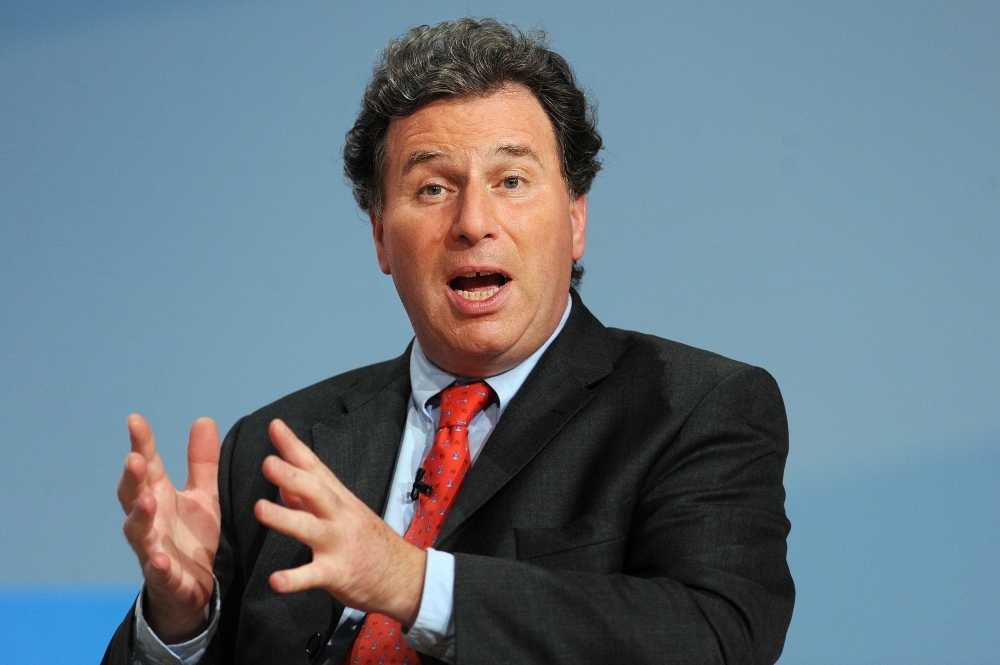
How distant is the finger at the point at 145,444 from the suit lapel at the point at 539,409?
1.52ft

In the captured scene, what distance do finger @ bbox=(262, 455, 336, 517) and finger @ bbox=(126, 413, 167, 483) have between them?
1.08 feet

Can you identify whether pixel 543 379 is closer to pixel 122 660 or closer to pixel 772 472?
pixel 772 472

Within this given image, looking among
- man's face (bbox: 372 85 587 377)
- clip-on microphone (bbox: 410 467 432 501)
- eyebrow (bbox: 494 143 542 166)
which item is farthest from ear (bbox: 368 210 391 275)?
clip-on microphone (bbox: 410 467 432 501)

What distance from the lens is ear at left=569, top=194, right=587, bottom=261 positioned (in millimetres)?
2377

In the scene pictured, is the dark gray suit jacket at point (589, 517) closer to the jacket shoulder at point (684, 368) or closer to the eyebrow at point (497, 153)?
the jacket shoulder at point (684, 368)

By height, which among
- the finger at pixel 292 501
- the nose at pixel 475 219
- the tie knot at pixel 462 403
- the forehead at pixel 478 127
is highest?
the forehead at pixel 478 127

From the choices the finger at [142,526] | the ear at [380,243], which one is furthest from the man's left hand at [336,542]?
the ear at [380,243]

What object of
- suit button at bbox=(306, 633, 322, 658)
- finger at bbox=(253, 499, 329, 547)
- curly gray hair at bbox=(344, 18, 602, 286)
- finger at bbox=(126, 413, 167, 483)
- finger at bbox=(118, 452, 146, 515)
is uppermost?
curly gray hair at bbox=(344, 18, 602, 286)

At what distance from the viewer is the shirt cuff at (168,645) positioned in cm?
186

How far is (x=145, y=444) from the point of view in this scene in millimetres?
1703

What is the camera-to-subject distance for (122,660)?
73.9 inches

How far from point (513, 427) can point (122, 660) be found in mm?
761

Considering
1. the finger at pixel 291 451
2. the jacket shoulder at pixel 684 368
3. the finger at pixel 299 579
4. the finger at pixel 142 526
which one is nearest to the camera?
the finger at pixel 299 579

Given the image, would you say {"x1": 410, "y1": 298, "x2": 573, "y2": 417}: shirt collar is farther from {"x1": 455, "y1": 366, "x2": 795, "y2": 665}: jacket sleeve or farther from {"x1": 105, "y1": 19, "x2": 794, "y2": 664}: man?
{"x1": 455, "y1": 366, "x2": 795, "y2": 665}: jacket sleeve
